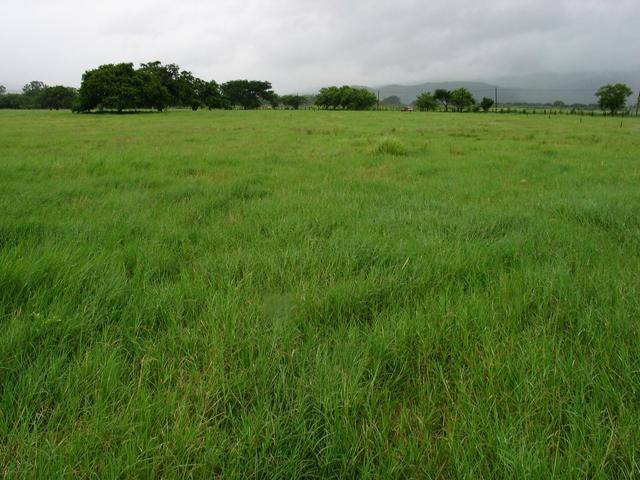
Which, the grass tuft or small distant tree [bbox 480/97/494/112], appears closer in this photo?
the grass tuft

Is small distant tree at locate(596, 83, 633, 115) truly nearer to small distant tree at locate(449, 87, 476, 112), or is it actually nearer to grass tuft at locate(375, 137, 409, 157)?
small distant tree at locate(449, 87, 476, 112)

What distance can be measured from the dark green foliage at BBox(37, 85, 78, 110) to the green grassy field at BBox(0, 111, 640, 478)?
106 m

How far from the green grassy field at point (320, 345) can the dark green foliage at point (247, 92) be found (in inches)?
4188

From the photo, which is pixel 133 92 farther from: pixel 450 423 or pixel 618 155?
pixel 450 423

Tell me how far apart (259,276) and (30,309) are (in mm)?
1404

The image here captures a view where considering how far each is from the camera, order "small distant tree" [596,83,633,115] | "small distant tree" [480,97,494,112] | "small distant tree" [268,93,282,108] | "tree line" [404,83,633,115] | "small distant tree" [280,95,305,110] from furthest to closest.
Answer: "small distant tree" [280,95,305,110] → "small distant tree" [268,93,282,108] → "small distant tree" [480,97,494,112] → "tree line" [404,83,633,115] → "small distant tree" [596,83,633,115]

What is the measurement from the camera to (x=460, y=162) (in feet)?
28.5

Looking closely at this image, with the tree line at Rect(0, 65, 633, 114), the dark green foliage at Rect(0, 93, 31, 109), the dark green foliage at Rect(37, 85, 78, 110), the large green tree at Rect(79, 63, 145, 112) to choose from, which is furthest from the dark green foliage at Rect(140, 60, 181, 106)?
the dark green foliage at Rect(0, 93, 31, 109)

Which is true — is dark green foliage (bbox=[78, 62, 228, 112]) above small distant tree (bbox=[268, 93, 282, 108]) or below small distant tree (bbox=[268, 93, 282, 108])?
below

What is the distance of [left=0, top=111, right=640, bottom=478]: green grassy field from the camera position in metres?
1.26

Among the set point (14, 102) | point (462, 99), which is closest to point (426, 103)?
point (462, 99)

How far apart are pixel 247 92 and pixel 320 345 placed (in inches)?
4367

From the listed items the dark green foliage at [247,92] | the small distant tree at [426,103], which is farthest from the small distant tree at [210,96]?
the small distant tree at [426,103]

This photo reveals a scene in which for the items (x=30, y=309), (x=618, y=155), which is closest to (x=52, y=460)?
(x=30, y=309)
